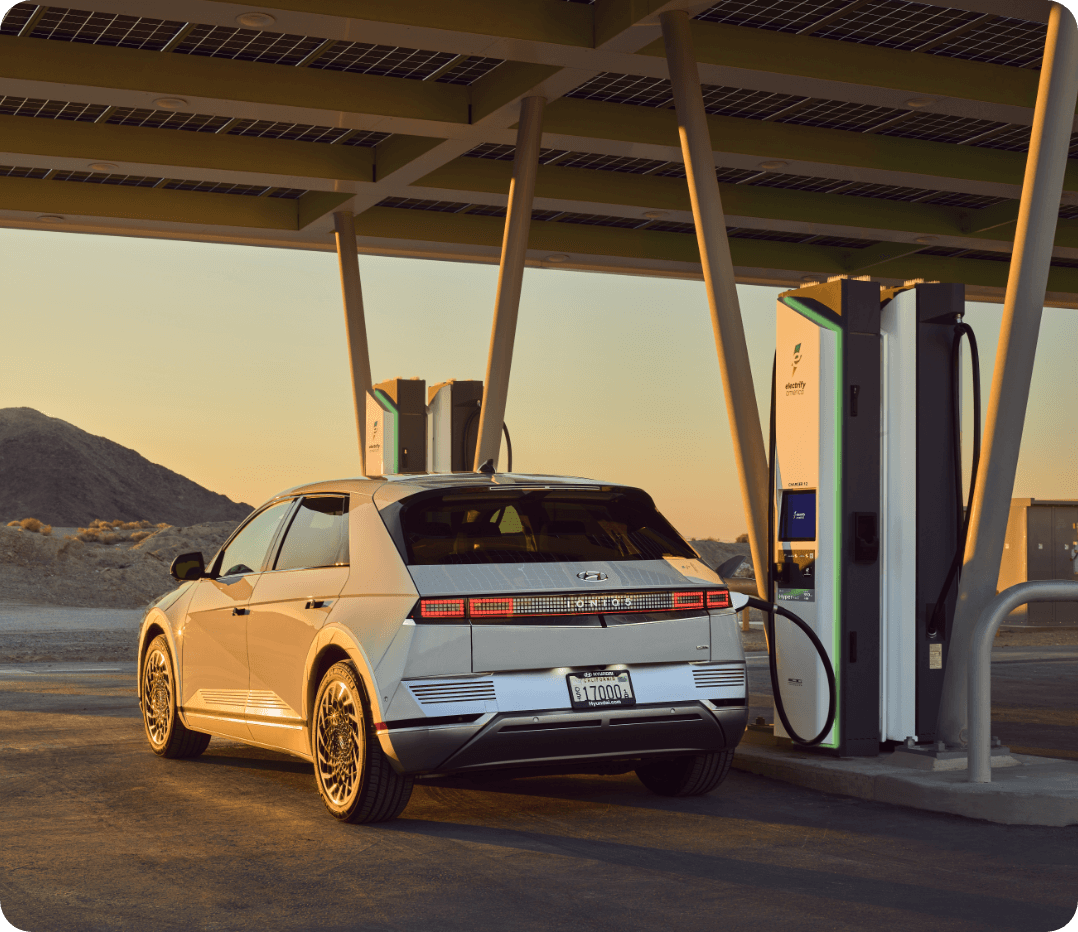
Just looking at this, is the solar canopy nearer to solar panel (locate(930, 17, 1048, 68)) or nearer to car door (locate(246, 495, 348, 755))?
solar panel (locate(930, 17, 1048, 68))

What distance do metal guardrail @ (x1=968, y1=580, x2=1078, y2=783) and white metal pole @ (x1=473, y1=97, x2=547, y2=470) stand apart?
8.69 m

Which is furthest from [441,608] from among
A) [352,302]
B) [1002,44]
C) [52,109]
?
[352,302]

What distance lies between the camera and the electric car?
20.7 feet

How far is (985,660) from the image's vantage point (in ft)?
23.1

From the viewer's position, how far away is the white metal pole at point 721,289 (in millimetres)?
11055

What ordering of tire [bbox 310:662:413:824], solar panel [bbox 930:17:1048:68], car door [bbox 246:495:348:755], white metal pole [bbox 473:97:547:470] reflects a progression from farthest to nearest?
white metal pole [bbox 473:97:547:470] → solar panel [bbox 930:17:1048:68] → car door [bbox 246:495:348:755] → tire [bbox 310:662:413:824]

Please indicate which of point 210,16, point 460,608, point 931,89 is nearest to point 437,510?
point 460,608

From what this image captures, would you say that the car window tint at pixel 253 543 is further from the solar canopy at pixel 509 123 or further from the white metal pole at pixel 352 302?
the white metal pole at pixel 352 302

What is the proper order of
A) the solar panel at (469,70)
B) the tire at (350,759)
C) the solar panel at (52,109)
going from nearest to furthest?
the tire at (350,759) → the solar panel at (469,70) → the solar panel at (52,109)

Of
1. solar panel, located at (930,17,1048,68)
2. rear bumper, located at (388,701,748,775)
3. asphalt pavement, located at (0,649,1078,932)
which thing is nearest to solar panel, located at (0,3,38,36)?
asphalt pavement, located at (0,649,1078,932)

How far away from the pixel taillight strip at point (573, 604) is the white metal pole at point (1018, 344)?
5.81 feet

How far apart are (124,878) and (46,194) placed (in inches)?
601

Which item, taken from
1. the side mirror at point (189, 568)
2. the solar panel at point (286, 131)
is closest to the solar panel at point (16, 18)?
the solar panel at point (286, 131)

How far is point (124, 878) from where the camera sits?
5617mm
